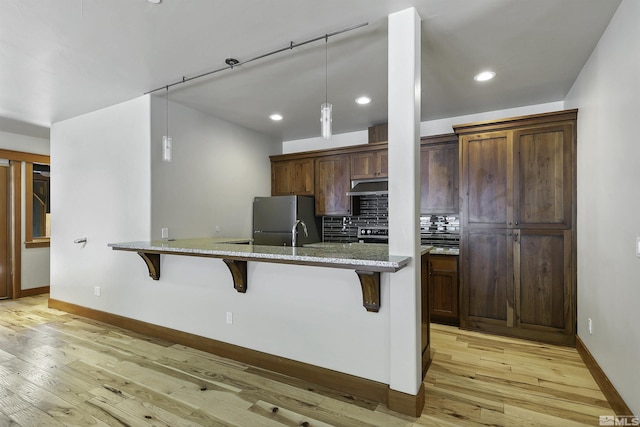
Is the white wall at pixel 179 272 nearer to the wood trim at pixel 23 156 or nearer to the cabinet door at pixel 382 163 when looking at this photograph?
the wood trim at pixel 23 156

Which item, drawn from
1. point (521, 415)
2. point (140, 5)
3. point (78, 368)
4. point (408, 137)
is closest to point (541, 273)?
point (521, 415)

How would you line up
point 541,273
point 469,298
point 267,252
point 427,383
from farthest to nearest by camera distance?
point 469,298 → point 541,273 → point 427,383 → point 267,252

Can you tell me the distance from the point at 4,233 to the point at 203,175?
3659 millimetres

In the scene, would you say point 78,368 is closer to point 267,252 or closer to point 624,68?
point 267,252

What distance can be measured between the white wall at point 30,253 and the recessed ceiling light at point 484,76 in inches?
250

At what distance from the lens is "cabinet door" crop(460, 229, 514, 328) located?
338 centimetres

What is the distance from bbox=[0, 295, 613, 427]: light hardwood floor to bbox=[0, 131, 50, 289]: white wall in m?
2.45

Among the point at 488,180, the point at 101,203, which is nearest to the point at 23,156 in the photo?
the point at 101,203

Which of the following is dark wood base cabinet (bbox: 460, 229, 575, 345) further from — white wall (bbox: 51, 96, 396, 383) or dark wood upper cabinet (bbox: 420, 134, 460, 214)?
white wall (bbox: 51, 96, 396, 383)

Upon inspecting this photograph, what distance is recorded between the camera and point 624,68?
1944mm

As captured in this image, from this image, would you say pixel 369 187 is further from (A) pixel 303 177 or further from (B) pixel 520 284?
(B) pixel 520 284

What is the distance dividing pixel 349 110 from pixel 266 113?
101cm

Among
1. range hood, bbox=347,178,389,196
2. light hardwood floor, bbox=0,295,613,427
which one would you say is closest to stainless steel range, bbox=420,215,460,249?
range hood, bbox=347,178,389,196

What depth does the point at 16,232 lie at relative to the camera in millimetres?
5055
